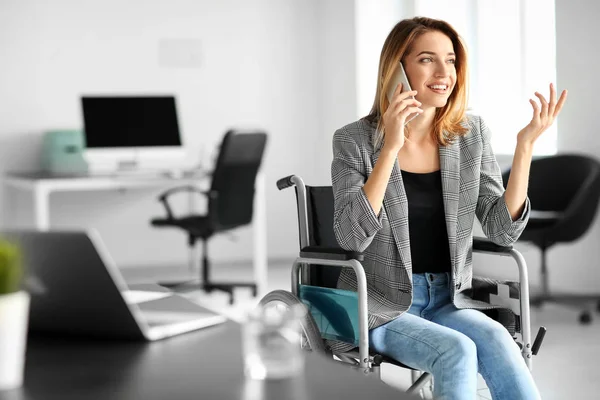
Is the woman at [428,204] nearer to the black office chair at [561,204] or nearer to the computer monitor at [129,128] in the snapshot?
the black office chair at [561,204]

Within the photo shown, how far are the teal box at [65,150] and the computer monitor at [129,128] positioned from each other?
325 mm

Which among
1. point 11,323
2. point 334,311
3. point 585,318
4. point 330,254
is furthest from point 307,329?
point 585,318

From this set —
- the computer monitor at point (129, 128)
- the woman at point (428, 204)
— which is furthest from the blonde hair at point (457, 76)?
the computer monitor at point (129, 128)

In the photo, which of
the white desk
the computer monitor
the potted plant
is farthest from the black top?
the computer monitor

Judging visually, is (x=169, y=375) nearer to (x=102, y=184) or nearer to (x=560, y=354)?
(x=560, y=354)

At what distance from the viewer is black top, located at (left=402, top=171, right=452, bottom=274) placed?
2156 mm

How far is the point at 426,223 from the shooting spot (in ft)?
7.14

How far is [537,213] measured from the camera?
4543 mm

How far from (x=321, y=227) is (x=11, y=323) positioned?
1493 mm

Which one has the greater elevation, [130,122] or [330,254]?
[130,122]

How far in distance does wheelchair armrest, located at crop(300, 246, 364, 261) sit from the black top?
0.18 meters

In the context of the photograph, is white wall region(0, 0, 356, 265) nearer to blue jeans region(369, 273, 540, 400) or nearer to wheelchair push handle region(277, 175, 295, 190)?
wheelchair push handle region(277, 175, 295, 190)

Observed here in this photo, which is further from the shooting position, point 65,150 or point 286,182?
point 65,150

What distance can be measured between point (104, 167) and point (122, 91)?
616mm
